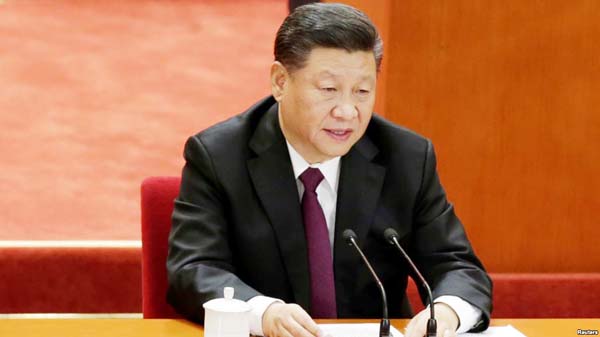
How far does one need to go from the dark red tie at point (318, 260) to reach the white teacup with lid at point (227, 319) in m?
0.41

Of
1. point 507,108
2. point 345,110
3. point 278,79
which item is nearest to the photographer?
point 345,110

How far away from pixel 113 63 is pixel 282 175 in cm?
297

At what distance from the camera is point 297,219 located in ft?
7.81

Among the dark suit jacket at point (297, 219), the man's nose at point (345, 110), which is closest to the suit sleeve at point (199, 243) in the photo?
the dark suit jacket at point (297, 219)

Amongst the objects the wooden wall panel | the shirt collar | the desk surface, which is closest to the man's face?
the shirt collar

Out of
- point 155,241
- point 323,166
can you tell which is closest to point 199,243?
point 155,241

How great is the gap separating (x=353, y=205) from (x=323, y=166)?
10cm

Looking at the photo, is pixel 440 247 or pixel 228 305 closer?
pixel 228 305

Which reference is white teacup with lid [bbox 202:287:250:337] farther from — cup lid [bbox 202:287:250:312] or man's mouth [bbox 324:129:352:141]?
man's mouth [bbox 324:129:352:141]

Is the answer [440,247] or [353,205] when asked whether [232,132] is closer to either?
[353,205]

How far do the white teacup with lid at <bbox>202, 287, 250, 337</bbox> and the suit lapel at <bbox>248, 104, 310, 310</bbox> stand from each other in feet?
1.28

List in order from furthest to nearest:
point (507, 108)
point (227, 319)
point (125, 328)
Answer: point (507, 108) < point (125, 328) < point (227, 319)

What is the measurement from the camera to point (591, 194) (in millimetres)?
3205

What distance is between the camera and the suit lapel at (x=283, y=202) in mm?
2373
